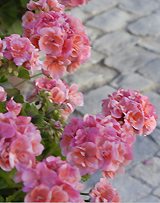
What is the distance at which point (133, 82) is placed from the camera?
3744mm

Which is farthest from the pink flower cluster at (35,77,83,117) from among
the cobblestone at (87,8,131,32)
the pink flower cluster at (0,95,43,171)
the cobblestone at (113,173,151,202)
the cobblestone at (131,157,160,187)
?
the cobblestone at (87,8,131,32)

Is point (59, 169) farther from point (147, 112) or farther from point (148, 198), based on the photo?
point (148, 198)

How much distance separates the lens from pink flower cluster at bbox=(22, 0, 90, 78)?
2.01 metres

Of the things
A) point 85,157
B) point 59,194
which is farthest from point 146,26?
point 59,194

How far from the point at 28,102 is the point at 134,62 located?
1.92 meters

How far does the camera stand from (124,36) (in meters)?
4.22

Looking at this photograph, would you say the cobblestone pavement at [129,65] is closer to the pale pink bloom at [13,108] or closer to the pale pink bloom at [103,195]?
the pale pink bloom at [103,195]

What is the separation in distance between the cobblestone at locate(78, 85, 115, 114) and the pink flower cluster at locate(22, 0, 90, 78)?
1.29 metres

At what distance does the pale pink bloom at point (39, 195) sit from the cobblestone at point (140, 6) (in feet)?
10.4

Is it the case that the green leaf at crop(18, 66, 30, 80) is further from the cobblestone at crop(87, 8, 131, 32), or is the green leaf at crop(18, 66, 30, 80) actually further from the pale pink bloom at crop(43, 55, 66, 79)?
the cobblestone at crop(87, 8, 131, 32)

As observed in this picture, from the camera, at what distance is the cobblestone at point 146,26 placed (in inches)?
168

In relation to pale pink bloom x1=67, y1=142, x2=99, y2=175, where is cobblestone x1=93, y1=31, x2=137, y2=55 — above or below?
below

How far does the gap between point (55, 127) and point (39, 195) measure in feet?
1.58

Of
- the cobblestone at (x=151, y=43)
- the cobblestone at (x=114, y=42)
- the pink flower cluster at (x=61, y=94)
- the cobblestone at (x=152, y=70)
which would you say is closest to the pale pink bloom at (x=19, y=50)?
the pink flower cluster at (x=61, y=94)
